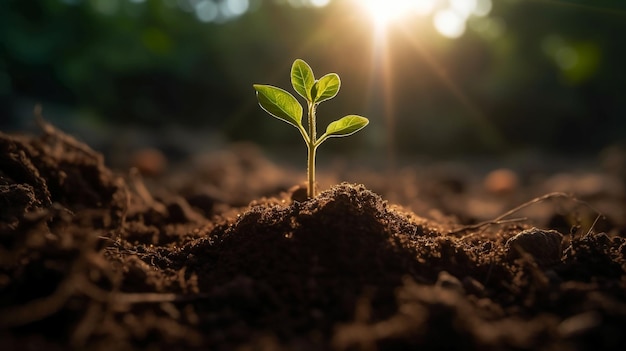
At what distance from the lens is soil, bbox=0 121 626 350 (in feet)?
4.01

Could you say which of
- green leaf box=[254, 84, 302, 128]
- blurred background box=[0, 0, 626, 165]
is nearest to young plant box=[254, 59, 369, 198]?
green leaf box=[254, 84, 302, 128]

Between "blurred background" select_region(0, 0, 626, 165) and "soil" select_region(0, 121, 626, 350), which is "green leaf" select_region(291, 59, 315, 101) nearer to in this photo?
"soil" select_region(0, 121, 626, 350)

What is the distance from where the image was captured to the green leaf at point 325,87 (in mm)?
1845

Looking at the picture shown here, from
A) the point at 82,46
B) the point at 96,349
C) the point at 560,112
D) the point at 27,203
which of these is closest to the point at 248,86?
the point at 82,46

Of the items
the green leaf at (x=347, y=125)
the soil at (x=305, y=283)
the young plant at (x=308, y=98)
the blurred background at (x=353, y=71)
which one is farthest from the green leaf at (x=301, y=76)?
the blurred background at (x=353, y=71)

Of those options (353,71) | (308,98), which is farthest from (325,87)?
(353,71)

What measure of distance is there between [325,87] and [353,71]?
9.81 metres

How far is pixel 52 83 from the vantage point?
11.6 m

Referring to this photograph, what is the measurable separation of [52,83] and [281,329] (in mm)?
11734

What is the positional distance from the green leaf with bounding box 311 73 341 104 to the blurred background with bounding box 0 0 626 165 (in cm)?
921

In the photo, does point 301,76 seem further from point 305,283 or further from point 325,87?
point 305,283

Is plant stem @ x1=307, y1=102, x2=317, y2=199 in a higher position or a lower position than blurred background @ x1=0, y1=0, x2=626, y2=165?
lower

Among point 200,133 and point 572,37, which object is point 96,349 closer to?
point 200,133

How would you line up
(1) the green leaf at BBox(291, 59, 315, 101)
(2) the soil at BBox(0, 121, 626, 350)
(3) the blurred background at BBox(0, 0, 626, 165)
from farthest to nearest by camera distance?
(3) the blurred background at BBox(0, 0, 626, 165), (1) the green leaf at BBox(291, 59, 315, 101), (2) the soil at BBox(0, 121, 626, 350)
